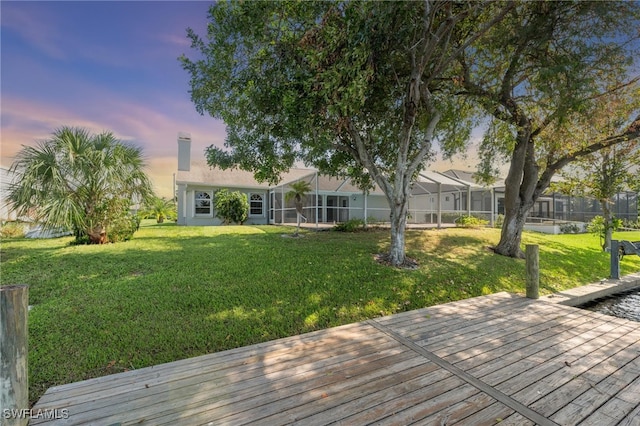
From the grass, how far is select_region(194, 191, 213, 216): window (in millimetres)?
8307

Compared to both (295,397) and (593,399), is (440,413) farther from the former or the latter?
(593,399)

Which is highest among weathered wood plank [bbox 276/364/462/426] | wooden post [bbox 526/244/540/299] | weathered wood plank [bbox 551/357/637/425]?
wooden post [bbox 526/244/540/299]

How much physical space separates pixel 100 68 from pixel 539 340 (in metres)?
10.1

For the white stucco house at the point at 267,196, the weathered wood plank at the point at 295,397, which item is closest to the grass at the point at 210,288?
the weathered wood plank at the point at 295,397

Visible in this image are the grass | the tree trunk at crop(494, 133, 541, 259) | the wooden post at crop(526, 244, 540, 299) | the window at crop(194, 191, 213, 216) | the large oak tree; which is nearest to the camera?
the grass

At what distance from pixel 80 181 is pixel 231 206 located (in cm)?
862

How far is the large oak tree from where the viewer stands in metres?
5.34

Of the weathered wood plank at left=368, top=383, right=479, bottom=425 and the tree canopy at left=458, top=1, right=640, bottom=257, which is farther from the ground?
the tree canopy at left=458, top=1, right=640, bottom=257

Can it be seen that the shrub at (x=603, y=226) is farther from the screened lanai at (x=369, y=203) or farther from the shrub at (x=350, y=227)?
the shrub at (x=350, y=227)

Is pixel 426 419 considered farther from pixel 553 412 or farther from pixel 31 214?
pixel 31 214

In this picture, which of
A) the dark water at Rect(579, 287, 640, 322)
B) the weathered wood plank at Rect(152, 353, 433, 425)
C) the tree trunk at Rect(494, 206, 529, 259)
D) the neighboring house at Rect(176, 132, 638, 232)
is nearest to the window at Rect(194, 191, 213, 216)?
the neighboring house at Rect(176, 132, 638, 232)

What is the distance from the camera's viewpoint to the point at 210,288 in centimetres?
491

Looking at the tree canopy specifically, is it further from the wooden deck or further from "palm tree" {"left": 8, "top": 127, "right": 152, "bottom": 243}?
"palm tree" {"left": 8, "top": 127, "right": 152, "bottom": 243}

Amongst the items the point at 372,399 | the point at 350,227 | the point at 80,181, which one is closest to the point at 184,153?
the point at 80,181
